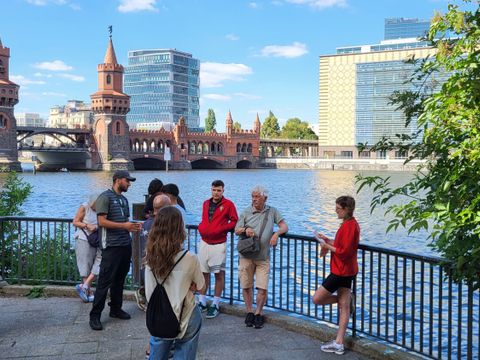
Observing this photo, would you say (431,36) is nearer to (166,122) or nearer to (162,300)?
(162,300)

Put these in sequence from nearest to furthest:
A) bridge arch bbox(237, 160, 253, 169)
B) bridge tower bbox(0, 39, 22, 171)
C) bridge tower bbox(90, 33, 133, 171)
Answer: bridge tower bbox(0, 39, 22, 171) < bridge tower bbox(90, 33, 133, 171) < bridge arch bbox(237, 160, 253, 169)

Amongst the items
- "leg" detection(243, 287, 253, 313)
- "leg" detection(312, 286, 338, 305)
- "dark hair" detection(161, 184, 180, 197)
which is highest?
"dark hair" detection(161, 184, 180, 197)

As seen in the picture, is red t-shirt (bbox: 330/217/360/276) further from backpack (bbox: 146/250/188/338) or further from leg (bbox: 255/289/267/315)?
backpack (bbox: 146/250/188/338)

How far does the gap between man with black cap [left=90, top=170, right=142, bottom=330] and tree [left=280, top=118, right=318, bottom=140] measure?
5647 inches

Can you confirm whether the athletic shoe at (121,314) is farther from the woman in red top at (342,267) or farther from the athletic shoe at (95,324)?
the woman in red top at (342,267)

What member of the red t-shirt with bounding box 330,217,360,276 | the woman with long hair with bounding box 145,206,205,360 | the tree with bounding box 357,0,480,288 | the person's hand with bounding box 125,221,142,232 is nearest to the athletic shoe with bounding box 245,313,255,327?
the red t-shirt with bounding box 330,217,360,276

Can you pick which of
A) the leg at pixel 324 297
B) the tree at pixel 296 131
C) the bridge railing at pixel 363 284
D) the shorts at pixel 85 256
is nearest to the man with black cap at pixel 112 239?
the bridge railing at pixel 363 284

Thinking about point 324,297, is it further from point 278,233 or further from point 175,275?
point 175,275

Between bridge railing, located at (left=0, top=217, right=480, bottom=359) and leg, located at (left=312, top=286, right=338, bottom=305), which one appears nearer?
bridge railing, located at (left=0, top=217, right=480, bottom=359)

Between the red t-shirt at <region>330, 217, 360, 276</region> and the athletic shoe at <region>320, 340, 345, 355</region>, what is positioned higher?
the red t-shirt at <region>330, 217, 360, 276</region>

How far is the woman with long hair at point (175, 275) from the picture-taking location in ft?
12.5

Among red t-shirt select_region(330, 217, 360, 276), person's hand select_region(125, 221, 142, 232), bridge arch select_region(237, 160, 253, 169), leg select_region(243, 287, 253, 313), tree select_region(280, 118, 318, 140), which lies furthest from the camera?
tree select_region(280, 118, 318, 140)

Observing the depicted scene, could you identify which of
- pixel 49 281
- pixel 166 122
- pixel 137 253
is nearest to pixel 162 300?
pixel 137 253

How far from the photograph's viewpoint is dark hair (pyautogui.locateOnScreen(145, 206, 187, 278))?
3797 millimetres
